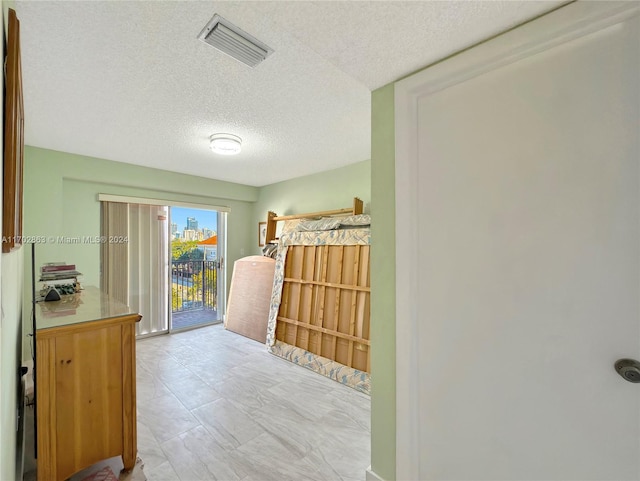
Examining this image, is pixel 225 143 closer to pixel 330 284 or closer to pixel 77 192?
pixel 330 284

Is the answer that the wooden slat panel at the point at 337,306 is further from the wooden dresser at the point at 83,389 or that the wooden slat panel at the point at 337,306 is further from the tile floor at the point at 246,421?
the wooden dresser at the point at 83,389

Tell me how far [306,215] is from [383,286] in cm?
264

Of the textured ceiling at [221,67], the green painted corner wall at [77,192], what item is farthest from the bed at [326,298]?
the green painted corner wall at [77,192]

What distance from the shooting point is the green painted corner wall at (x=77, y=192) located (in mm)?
2979

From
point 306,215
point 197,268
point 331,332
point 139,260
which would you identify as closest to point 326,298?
point 331,332

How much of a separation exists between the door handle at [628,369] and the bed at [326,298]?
1967mm

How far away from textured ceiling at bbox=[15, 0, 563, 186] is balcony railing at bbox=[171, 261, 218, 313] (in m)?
2.34

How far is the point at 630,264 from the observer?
34.9 inches

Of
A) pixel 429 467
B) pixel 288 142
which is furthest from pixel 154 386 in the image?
pixel 288 142

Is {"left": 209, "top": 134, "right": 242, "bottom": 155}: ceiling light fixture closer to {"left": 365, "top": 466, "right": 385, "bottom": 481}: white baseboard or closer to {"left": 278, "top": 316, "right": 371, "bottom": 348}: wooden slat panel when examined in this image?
{"left": 278, "top": 316, "right": 371, "bottom": 348}: wooden slat panel

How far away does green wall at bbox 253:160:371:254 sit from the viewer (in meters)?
3.57

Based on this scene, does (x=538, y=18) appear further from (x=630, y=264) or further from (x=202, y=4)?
(x=202, y=4)

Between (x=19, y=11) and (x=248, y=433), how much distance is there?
2.63 meters

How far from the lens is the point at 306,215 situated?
13.2ft
